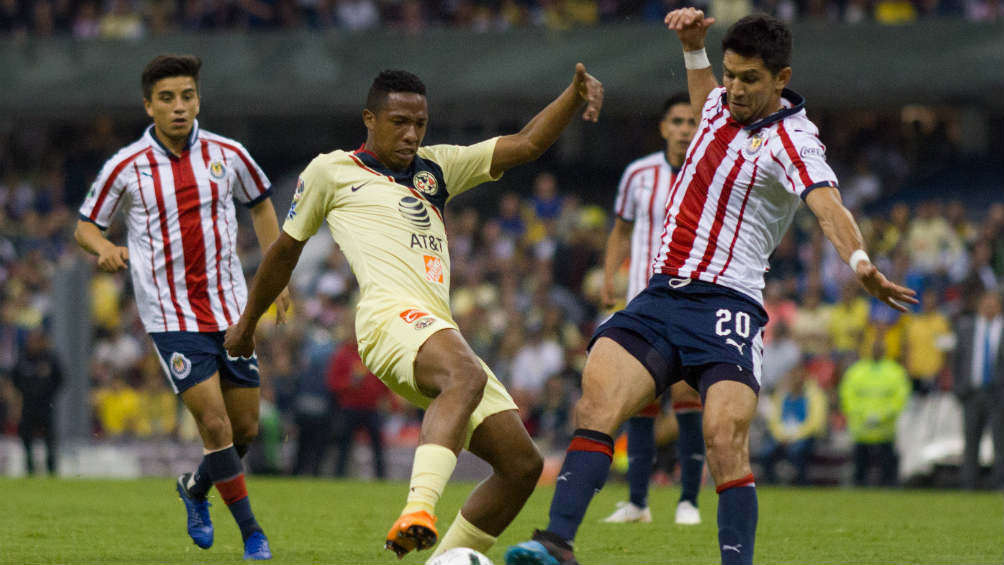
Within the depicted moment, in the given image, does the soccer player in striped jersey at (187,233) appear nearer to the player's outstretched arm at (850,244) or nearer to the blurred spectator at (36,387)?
the player's outstretched arm at (850,244)

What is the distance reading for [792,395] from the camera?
17.5 m

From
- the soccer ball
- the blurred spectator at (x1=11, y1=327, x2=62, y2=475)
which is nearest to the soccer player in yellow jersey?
the soccer ball

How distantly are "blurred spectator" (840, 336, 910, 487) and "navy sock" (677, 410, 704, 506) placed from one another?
683 centimetres

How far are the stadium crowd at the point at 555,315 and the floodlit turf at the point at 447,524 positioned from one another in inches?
109

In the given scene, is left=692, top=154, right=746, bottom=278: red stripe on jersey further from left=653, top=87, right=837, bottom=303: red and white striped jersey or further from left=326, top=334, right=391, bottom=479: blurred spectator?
left=326, top=334, right=391, bottom=479: blurred spectator

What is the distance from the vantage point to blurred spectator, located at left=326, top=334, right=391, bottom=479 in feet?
62.0

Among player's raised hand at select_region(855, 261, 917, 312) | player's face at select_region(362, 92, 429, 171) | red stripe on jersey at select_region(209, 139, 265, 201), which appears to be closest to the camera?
player's raised hand at select_region(855, 261, 917, 312)

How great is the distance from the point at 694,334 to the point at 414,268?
4.12 feet

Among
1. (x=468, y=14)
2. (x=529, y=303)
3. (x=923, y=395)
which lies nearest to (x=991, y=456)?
(x=923, y=395)

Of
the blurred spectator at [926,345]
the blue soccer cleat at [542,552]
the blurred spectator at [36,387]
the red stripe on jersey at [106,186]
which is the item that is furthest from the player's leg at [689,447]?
the blurred spectator at [36,387]

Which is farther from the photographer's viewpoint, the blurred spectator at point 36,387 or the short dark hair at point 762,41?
the blurred spectator at point 36,387

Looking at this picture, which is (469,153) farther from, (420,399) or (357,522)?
(357,522)

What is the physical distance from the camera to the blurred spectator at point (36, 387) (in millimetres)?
19219

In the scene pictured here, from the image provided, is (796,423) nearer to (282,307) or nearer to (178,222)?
(282,307)
